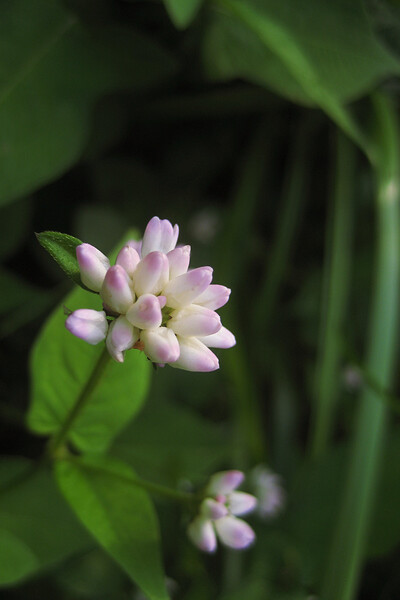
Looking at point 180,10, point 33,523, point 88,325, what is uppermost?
point 180,10

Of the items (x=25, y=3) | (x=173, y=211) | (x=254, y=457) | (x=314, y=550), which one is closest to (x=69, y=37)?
(x=25, y=3)

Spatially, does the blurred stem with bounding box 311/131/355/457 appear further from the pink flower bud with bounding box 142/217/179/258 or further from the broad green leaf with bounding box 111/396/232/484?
the pink flower bud with bounding box 142/217/179/258

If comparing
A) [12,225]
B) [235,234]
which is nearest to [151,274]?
[12,225]

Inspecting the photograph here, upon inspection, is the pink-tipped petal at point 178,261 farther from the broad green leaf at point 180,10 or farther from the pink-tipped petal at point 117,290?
the broad green leaf at point 180,10

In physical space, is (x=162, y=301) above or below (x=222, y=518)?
above

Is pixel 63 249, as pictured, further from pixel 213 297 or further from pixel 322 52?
pixel 322 52

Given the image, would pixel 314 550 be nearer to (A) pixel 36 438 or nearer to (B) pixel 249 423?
(B) pixel 249 423

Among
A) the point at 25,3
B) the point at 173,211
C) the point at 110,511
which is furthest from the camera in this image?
the point at 173,211
